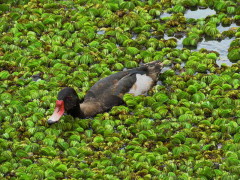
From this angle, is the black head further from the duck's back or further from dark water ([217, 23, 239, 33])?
dark water ([217, 23, 239, 33])

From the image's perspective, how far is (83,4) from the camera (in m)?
20.1

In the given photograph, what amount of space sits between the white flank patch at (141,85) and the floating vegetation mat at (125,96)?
0.17 m

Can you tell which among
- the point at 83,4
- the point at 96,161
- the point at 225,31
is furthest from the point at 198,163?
the point at 83,4

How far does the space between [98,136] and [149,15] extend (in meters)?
5.87

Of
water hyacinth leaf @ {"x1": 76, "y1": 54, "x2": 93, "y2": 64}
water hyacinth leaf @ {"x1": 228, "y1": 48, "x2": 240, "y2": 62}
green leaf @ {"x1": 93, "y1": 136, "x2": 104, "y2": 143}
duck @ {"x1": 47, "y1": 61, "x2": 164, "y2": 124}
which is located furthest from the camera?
water hyacinth leaf @ {"x1": 228, "y1": 48, "x2": 240, "y2": 62}

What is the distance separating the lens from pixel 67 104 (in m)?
15.0

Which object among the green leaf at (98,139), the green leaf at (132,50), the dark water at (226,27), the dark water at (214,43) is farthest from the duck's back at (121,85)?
the dark water at (226,27)

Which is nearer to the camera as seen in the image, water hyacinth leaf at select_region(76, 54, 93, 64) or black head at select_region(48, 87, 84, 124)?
black head at select_region(48, 87, 84, 124)

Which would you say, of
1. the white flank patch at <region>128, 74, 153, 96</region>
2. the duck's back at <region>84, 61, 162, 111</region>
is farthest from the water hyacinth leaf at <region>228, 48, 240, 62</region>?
the white flank patch at <region>128, 74, 153, 96</region>

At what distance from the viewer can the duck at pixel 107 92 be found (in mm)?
15023

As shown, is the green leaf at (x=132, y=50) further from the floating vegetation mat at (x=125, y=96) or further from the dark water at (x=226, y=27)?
the dark water at (x=226, y=27)

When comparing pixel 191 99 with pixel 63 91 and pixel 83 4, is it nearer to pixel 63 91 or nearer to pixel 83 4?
pixel 63 91

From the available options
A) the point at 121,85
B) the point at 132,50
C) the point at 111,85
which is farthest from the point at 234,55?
the point at 111,85

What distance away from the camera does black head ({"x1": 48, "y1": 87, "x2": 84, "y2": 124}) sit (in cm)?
1490
